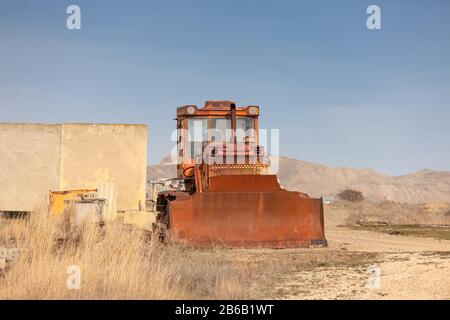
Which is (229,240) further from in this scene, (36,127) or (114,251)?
(36,127)

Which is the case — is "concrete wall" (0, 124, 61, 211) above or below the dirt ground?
above

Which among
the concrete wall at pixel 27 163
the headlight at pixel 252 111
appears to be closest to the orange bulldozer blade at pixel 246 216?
the headlight at pixel 252 111

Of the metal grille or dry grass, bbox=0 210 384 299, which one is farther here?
the metal grille

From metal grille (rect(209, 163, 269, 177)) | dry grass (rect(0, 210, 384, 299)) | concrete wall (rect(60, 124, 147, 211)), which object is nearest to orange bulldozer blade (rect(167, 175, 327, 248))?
metal grille (rect(209, 163, 269, 177))

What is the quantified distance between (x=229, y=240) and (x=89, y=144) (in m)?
10.2

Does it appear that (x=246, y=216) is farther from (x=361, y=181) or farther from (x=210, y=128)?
(x=361, y=181)

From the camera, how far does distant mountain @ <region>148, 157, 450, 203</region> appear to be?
9944 centimetres

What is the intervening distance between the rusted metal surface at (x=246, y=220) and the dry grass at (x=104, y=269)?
252cm

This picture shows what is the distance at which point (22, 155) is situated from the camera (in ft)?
71.3

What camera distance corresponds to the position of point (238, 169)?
569 inches

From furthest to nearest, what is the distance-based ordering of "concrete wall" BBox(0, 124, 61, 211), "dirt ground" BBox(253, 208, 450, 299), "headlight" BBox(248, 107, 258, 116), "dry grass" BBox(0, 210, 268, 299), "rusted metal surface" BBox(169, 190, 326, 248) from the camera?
"concrete wall" BBox(0, 124, 61, 211) < "headlight" BBox(248, 107, 258, 116) < "rusted metal surface" BBox(169, 190, 326, 248) < "dirt ground" BBox(253, 208, 450, 299) < "dry grass" BBox(0, 210, 268, 299)

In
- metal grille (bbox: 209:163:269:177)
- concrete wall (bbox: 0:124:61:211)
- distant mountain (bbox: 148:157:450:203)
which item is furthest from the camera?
distant mountain (bbox: 148:157:450:203)

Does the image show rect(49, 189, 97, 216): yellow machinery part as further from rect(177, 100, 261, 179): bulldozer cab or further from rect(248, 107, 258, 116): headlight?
rect(248, 107, 258, 116): headlight

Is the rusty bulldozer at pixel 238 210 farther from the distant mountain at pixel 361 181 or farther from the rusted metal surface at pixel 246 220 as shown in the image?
the distant mountain at pixel 361 181
